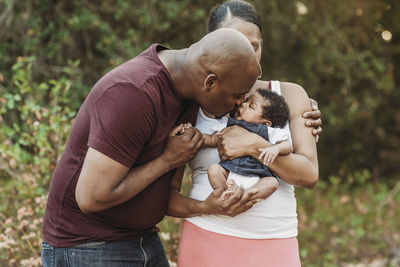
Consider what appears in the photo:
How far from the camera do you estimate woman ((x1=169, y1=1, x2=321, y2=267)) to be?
2.12 m

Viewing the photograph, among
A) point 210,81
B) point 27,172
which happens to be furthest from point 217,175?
point 27,172

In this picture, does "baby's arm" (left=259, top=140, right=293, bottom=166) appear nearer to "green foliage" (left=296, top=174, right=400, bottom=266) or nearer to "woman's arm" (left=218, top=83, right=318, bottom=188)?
"woman's arm" (left=218, top=83, right=318, bottom=188)

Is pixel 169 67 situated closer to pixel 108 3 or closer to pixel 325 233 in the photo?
→ pixel 108 3

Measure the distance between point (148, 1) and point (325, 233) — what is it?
388 cm

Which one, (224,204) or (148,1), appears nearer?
(224,204)

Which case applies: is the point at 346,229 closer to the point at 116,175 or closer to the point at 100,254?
the point at 100,254

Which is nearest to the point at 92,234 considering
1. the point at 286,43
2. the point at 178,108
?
the point at 178,108

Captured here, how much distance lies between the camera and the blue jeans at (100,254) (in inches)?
76.9

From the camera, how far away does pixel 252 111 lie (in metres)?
2.29

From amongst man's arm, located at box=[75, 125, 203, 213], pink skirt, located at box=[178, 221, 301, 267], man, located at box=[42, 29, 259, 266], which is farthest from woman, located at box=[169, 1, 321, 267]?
man's arm, located at box=[75, 125, 203, 213]

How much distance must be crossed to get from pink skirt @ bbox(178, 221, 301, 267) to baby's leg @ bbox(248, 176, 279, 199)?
0.22 metres

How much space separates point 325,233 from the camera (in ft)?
20.8

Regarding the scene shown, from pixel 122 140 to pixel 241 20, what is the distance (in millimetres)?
1057

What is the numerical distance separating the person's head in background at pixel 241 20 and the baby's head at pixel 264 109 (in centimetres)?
22
